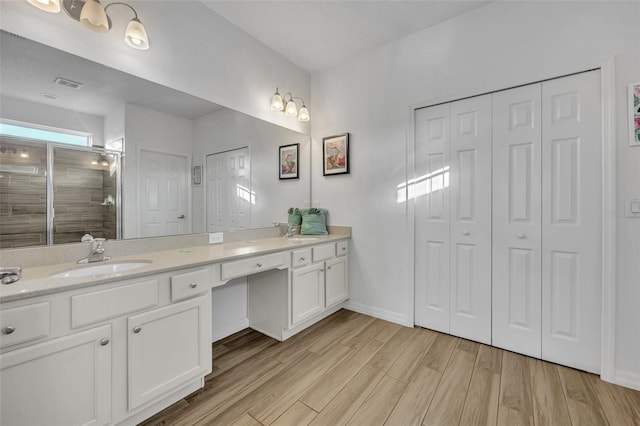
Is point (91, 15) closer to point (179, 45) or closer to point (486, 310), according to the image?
point (179, 45)

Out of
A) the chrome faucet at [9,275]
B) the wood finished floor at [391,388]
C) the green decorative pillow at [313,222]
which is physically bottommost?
the wood finished floor at [391,388]

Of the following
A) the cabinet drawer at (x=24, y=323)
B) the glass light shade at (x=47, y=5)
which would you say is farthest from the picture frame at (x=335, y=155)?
the cabinet drawer at (x=24, y=323)

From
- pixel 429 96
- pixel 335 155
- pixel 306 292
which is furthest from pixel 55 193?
pixel 429 96

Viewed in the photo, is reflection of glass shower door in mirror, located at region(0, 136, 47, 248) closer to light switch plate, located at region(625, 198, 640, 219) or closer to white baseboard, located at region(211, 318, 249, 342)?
white baseboard, located at region(211, 318, 249, 342)

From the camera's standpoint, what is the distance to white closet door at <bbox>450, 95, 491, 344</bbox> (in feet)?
7.24

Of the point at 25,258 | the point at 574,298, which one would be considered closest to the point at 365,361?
the point at 574,298

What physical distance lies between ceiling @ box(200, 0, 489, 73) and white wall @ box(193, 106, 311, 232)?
2.66ft

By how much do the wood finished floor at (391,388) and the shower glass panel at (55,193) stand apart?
119 centimetres

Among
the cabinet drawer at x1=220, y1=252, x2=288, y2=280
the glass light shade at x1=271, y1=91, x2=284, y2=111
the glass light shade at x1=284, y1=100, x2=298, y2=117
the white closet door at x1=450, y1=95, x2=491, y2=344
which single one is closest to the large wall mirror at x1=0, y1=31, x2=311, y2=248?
the glass light shade at x1=271, y1=91, x2=284, y2=111

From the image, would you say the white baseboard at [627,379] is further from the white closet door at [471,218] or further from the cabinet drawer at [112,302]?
the cabinet drawer at [112,302]

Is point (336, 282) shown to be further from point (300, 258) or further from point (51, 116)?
point (51, 116)

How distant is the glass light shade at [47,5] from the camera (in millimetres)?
1373

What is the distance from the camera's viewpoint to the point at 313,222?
9.79ft

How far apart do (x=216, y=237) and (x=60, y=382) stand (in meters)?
1.30
